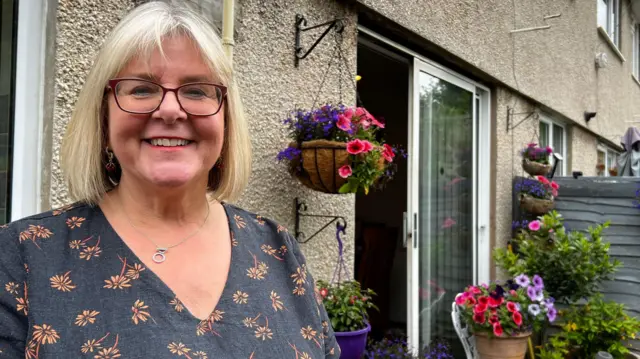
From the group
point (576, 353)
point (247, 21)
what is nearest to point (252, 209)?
point (247, 21)

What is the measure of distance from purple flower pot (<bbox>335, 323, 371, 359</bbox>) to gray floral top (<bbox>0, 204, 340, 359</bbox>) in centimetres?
113

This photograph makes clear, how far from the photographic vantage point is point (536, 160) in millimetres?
4898

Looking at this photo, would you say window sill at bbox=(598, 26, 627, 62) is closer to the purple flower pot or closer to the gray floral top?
the purple flower pot

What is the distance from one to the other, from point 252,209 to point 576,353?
127 inches

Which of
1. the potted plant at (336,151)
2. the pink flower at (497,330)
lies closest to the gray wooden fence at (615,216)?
the pink flower at (497,330)

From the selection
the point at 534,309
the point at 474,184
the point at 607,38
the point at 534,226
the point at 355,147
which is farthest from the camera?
the point at 607,38

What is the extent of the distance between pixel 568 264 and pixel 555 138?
341cm

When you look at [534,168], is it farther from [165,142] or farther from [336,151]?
[165,142]

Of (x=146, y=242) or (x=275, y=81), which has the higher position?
(x=275, y=81)

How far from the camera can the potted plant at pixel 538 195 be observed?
15.4 feet

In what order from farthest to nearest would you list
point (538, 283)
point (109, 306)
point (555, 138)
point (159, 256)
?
point (555, 138) < point (538, 283) < point (159, 256) < point (109, 306)

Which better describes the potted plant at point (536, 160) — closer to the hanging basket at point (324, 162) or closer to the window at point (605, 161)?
the hanging basket at point (324, 162)

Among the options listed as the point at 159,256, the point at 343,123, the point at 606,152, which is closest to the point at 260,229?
the point at 159,256

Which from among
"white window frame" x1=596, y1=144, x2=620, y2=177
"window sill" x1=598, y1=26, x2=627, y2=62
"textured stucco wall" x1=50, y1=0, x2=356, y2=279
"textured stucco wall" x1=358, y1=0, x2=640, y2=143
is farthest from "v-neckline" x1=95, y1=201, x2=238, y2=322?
"white window frame" x1=596, y1=144, x2=620, y2=177
